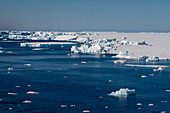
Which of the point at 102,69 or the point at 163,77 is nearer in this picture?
the point at 163,77

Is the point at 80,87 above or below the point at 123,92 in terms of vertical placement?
above

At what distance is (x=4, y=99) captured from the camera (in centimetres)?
2698

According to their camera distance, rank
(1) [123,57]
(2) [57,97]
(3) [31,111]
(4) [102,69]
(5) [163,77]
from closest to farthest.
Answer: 1. (3) [31,111]
2. (2) [57,97]
3. (5) [163,77]
4. (4) [102,69]
5. (1) [123,57]

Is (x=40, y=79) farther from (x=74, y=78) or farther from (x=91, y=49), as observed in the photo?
(x=91, y=49)

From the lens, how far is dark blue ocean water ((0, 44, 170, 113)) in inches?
981

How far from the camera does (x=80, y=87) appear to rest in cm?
3186

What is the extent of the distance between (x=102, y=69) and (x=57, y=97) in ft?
55.9

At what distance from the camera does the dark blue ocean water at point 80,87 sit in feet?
81.8

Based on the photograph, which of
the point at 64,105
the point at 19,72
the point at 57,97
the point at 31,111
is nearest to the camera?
the point at 31,111

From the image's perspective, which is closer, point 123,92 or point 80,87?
point 123,92

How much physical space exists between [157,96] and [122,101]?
351cm

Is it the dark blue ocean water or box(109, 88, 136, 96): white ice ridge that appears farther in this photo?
box(109, 88, 136, 96): white ice ridge

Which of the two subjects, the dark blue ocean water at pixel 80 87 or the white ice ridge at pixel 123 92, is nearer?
the dark blue ocean water at pixel 80 87

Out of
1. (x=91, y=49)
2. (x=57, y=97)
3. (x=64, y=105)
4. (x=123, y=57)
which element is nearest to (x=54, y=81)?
(x=57, y=97)
